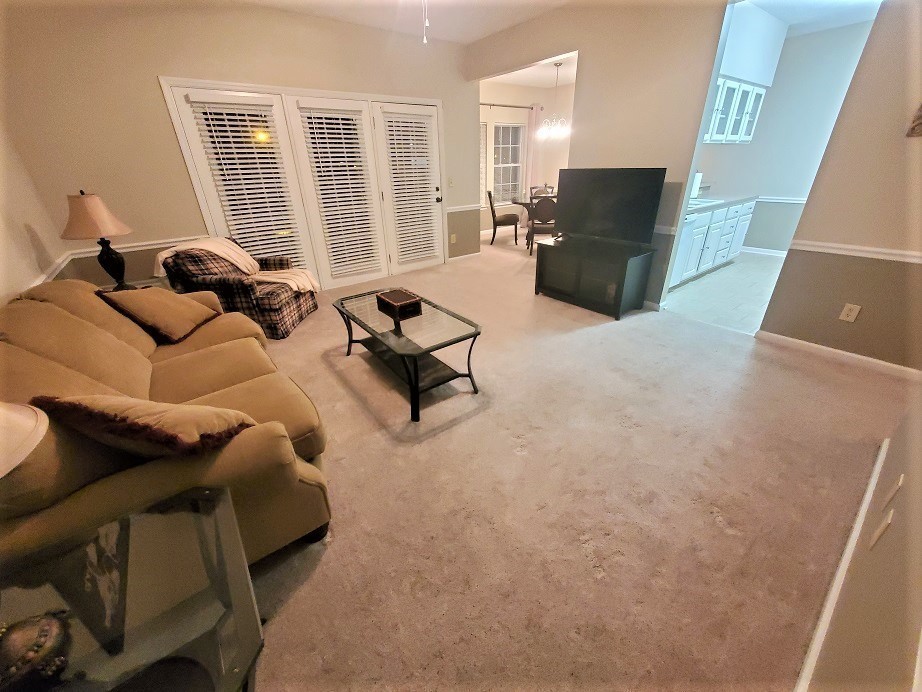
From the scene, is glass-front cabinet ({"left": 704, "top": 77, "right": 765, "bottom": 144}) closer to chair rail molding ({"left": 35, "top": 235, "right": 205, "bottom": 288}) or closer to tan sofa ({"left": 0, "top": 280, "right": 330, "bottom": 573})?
tan sofa ({"left": 0, "top": 280, "right": 330, "bottom": 573})

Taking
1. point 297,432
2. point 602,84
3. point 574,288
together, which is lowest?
point 574,288

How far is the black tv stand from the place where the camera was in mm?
3248

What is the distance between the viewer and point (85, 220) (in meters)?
2.41

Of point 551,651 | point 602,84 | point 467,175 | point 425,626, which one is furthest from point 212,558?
point 467,175

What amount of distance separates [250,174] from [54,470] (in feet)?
11.4

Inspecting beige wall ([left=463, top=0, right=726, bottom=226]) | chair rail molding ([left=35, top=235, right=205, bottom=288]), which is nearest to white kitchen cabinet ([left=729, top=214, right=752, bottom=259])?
beige wall ([left=463, top=0, right=726, bottom=226])

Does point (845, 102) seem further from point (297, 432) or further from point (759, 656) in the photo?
point (297, 432)

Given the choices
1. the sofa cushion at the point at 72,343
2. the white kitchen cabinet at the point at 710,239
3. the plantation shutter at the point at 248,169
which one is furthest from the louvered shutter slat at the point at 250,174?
the white kitchen cabinet at the point at 710,239

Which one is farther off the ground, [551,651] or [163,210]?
[163,210]

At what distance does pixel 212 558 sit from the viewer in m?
0.99

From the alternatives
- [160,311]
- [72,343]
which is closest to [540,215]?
[160,311]

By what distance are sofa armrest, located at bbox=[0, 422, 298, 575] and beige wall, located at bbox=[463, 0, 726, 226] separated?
356 centimetres

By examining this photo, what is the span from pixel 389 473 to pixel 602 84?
12.4 ft

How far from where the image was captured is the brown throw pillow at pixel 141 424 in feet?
2.84
